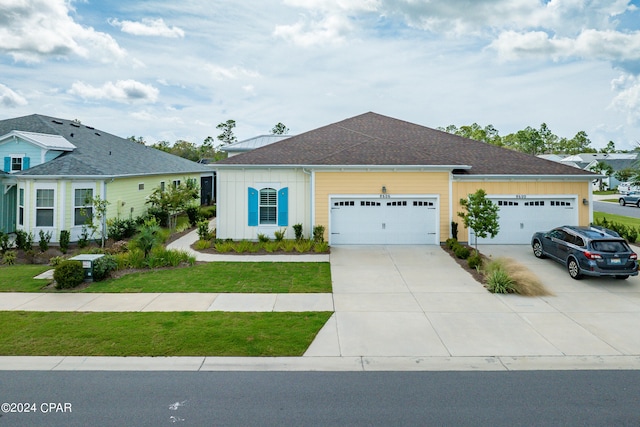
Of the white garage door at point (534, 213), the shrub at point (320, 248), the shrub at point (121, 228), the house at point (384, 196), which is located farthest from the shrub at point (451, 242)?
the shrub at point (121, 228)

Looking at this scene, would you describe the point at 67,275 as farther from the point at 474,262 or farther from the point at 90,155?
the point at 474,262

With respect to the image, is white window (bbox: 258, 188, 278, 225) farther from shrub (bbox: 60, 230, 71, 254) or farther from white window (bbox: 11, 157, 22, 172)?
white window (bbox: 11, 157, 22, 172)

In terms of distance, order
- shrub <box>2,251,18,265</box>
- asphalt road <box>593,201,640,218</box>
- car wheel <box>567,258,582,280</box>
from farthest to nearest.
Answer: asphalt road <box>593,201,640,218</box> → shrub <box>2,251,18,265</box> → car wheel <box>567,258,582,280</box>

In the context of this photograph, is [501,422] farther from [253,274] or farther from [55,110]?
[55,110]

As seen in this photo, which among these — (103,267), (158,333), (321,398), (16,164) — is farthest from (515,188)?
(16,164)

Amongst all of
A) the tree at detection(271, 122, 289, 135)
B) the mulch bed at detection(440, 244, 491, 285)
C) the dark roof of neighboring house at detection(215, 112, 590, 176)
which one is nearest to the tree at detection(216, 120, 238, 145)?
the tree at detection(271, 122, 289, 135)

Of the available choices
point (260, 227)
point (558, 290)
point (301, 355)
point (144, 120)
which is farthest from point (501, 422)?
point (144, 120)
